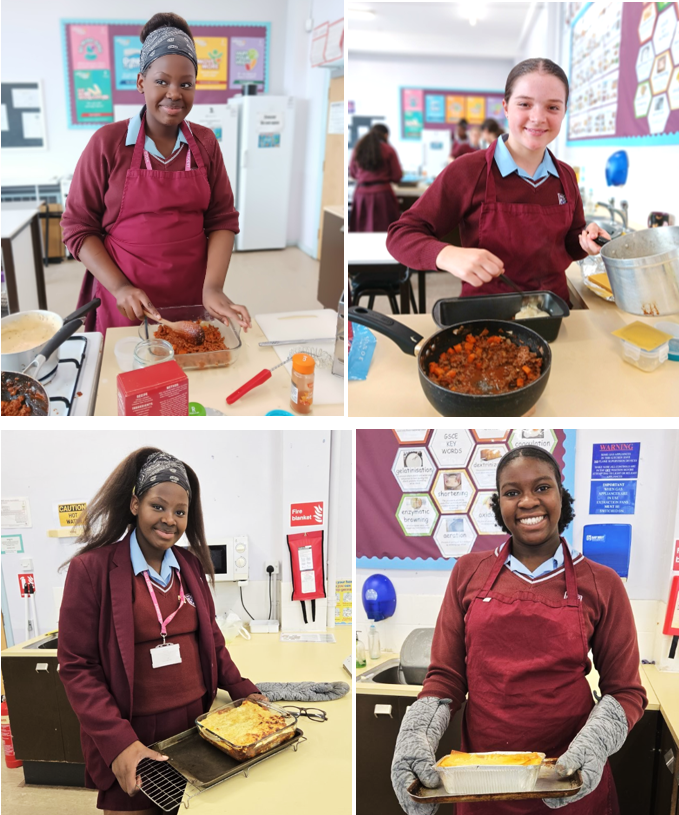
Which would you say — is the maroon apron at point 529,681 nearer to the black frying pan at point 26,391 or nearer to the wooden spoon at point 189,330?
the wooden spoon at point 189,330

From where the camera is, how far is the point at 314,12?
0.79 meters

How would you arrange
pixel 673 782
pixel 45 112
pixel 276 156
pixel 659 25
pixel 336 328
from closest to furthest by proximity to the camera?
1. pixel 45 112
2. pixel 276 156
3. pixel 336 328
4. pixel 673 782
5. pixel 659 25

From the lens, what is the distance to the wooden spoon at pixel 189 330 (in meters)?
1.01

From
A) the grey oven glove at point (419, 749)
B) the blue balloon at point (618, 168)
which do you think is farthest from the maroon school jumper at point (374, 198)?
the grey oven glove at point (419, 749)

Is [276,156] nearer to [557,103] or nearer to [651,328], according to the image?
[557,103]

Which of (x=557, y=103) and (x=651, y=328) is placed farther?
(x=651, y=328)

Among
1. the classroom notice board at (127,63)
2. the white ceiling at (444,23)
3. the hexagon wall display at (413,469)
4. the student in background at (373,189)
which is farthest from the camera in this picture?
the student in background at (373,189)

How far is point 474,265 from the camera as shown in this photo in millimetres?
1025

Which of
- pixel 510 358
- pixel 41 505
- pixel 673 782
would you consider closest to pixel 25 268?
pixel 41 505

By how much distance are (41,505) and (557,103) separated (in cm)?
108

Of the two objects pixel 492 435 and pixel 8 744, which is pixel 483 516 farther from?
pixel 8 744

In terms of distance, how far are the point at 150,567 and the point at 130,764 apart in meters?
0.31

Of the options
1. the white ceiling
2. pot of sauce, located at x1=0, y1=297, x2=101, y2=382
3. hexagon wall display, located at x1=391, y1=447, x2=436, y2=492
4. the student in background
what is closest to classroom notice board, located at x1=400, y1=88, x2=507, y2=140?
the student in background

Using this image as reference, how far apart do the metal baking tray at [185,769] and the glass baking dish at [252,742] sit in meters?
0.01
